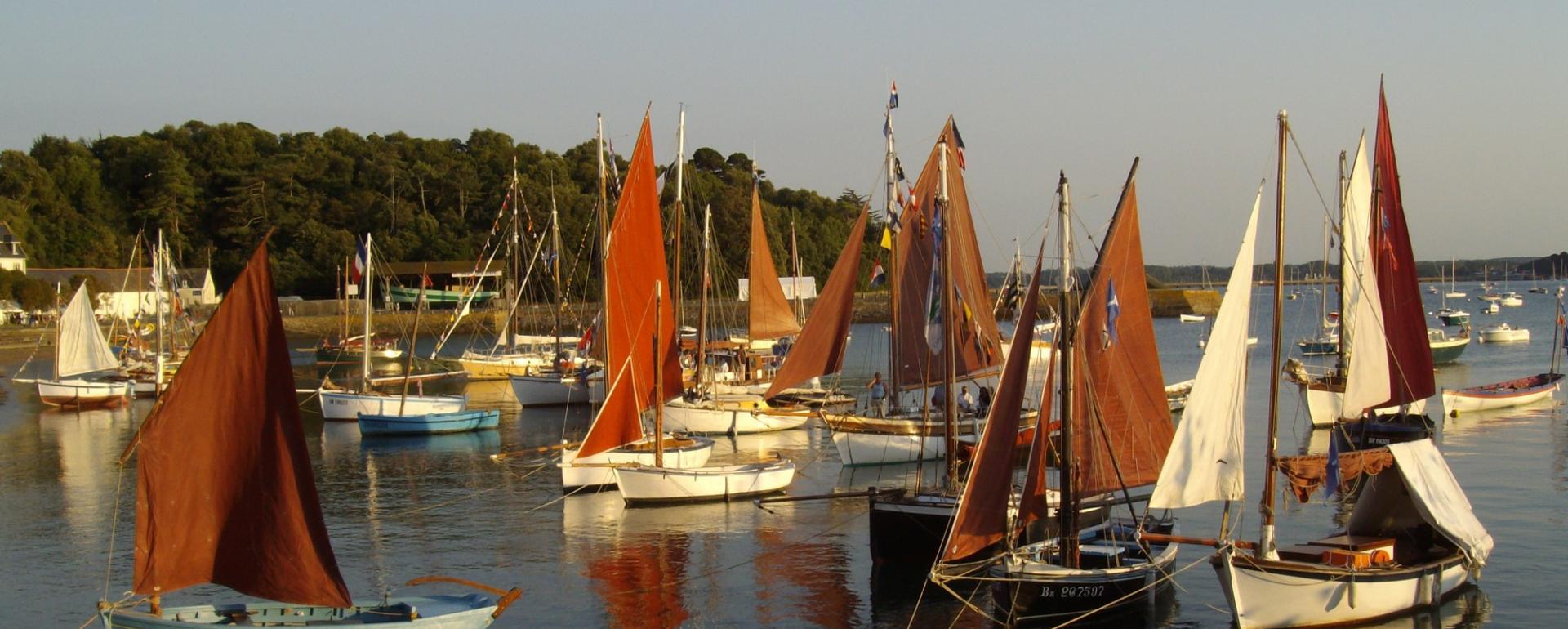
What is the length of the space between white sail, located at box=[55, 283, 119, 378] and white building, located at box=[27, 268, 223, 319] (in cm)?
3809

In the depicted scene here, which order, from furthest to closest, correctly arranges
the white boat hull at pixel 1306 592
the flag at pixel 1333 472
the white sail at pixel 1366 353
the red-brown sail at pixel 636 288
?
the red-brown sail at pixel 636 288 < the white sail at pixel 1366 353 < the flag at pixel 1333 472 < the white boat hull at pixel 1306 592

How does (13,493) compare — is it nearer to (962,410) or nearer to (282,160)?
(962,410)

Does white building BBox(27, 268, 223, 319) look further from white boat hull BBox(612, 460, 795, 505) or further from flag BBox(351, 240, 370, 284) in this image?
white boat hull BBox(612, 460, 795, 505)

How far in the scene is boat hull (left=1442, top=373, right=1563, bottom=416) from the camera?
52.7 meters

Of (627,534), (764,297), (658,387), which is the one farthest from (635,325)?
(764,297)

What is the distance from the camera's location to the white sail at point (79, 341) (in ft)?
219

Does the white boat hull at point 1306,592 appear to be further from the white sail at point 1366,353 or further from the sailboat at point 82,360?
the sailboat at point 82,360

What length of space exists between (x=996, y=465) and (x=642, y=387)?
15.5m

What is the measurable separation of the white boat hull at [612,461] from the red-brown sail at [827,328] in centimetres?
501

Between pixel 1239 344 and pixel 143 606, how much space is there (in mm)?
17825

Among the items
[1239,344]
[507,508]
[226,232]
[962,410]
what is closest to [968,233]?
[962,410]

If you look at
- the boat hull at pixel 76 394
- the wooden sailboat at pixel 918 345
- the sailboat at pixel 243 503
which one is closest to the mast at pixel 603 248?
the wooden sailboat at pixel 918 345

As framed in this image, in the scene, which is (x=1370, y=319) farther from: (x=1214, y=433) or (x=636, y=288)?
(x=636, y=288)

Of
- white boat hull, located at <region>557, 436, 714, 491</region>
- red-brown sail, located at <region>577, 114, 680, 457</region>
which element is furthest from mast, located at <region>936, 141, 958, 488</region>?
white boat hull, located at <region>557, 436, 714, 491</region>
